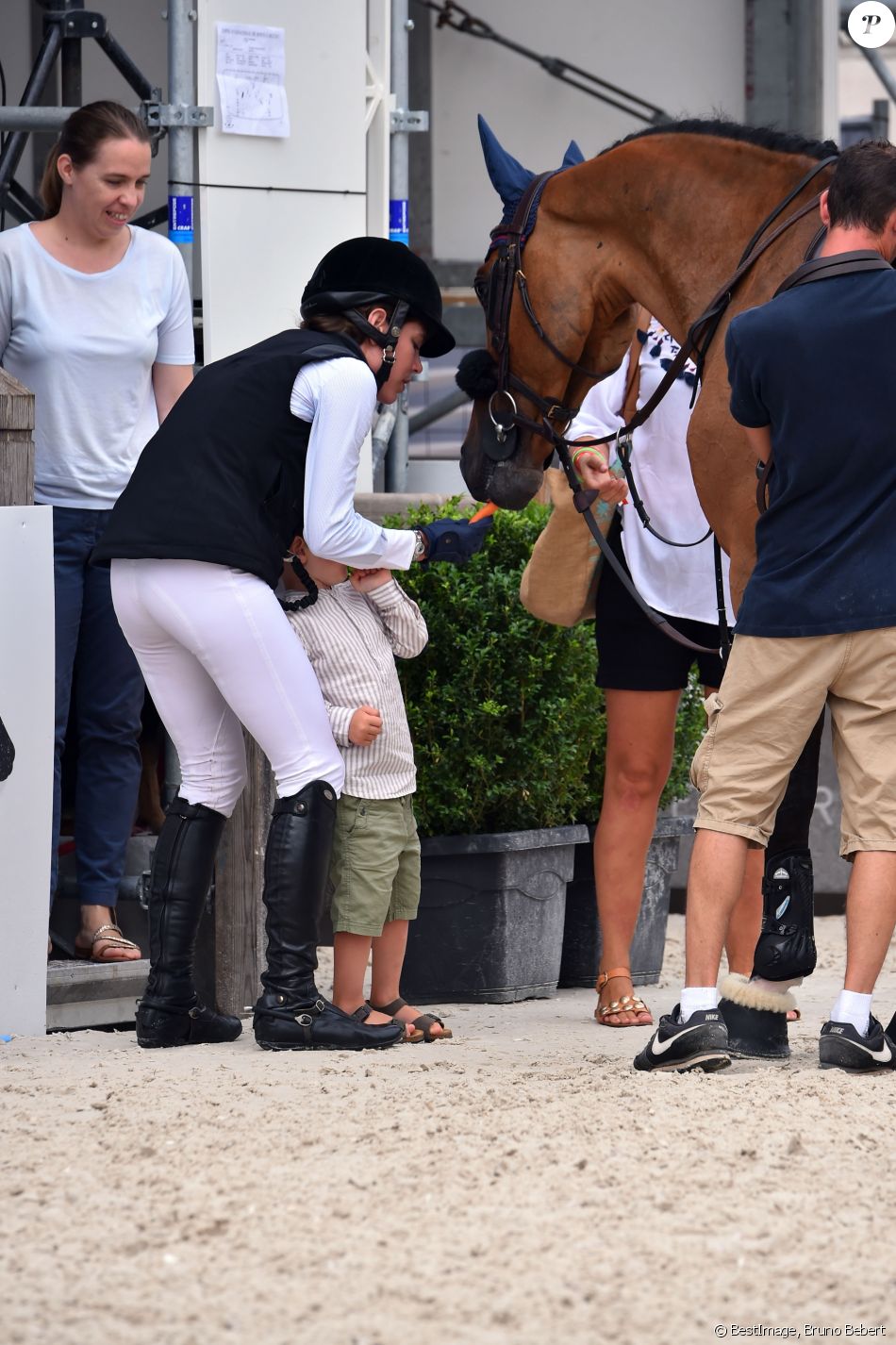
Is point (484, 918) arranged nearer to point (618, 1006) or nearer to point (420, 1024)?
point (618, 1006)

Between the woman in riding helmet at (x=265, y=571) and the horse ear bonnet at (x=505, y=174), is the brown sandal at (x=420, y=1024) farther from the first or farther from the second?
the horse ear bonnet at (x=505, y=174)

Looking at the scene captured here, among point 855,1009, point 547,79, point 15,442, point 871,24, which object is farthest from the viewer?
point 547,79

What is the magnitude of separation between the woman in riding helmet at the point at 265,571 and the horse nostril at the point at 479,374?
424 mm

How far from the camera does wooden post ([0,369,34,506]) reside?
13.2 ft

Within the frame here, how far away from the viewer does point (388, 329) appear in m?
3.85

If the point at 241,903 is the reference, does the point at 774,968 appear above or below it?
above

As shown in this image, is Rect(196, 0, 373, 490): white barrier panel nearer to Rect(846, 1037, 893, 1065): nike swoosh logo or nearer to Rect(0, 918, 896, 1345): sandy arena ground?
Rect(0, 918, 896, 1345): sandy arena ground

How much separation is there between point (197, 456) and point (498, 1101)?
146cm

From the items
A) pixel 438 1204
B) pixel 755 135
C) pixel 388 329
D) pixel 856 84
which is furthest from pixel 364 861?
pixel 856 84

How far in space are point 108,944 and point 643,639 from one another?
5.15 ft

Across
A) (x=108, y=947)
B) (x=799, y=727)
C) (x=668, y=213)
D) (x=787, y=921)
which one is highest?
(x=668, y=213)

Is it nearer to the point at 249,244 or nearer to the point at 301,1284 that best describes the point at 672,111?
the point at 249,244

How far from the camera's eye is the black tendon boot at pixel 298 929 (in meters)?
3.76

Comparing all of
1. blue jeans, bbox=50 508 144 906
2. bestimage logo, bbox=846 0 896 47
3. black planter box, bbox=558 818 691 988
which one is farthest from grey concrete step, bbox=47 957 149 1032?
bestimage logo, bbox=846 0 896 47
